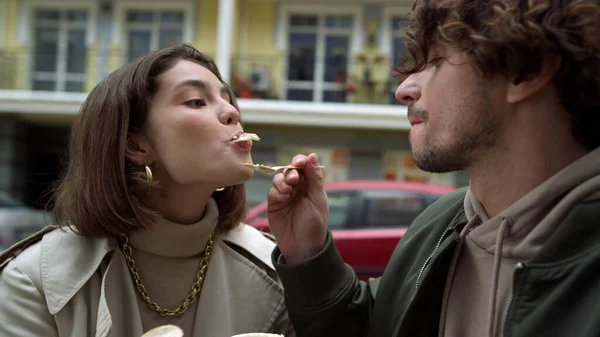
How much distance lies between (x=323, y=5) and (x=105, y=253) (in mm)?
12455

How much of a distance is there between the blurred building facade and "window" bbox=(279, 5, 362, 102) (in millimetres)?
23

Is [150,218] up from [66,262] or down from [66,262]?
up

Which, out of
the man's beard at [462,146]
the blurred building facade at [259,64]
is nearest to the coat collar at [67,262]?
the man's beard at [462,146]

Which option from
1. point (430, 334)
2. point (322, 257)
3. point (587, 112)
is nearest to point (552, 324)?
point (430, 334)

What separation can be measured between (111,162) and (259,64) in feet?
39.1

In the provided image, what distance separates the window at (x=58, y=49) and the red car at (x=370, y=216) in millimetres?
9931

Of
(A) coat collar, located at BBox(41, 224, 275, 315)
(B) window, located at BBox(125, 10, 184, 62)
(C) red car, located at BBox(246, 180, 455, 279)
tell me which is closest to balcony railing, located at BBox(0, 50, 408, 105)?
(B) window, located at BBox(125, 10, 184, 62)

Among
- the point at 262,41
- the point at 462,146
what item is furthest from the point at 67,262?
the point at 262,41

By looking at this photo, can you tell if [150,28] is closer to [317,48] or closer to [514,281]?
[317,48]

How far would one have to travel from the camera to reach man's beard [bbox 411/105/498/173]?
1.48 metres

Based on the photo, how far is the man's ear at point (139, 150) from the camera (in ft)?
5.88

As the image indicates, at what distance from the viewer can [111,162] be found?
171 centimetres

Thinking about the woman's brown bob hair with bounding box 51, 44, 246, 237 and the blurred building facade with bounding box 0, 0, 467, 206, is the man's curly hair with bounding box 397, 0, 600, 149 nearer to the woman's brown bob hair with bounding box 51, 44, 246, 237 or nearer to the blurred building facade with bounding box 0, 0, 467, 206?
the woman's brown bob hair with bounding box 51, 44, 246, 237

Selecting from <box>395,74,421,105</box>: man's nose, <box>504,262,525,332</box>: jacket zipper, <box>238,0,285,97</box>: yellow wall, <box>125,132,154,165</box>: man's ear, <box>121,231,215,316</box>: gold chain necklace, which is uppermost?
<box>238,0,285,97</box>: yellow wall
